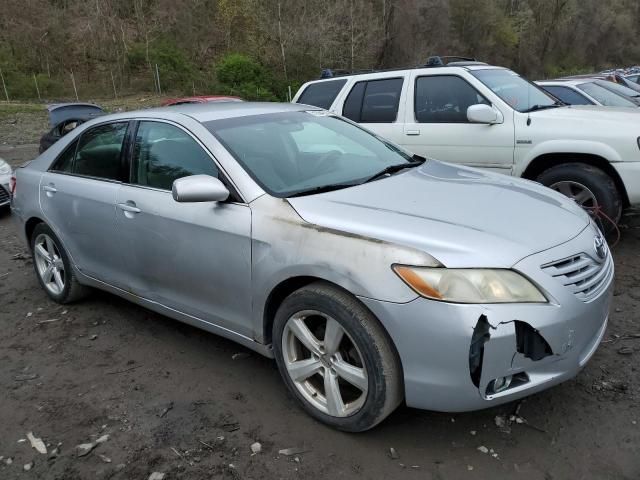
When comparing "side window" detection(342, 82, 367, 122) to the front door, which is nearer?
the front door

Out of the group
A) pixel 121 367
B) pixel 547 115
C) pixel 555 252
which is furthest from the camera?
pixel 547 115

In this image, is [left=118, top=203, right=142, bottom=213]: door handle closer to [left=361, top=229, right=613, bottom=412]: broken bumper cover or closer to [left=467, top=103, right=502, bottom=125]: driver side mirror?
[left=361, top=229, right=613, bottom=412]: broken bumper cover

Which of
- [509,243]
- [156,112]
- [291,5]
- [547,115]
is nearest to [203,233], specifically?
[156,112]

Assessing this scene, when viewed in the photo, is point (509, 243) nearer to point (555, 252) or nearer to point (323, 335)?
point (555, 252)

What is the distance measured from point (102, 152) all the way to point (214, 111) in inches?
37.8

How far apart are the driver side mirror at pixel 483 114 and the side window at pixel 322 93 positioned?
6.49 ft

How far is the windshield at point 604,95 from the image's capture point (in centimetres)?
892

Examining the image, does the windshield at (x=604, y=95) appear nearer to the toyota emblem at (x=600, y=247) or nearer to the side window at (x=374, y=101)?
the side window at (x=374, y=101)

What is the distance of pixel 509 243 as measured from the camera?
8.13 ft

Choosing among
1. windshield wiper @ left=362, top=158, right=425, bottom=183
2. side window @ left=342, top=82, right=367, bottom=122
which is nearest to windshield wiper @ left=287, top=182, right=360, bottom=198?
windshield wiper @ left=362, top=158, right=425, bottom=183

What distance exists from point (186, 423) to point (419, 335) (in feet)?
4.59

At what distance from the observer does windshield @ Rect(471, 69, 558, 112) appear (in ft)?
19.1

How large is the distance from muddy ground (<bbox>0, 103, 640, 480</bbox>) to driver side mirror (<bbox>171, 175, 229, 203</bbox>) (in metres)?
1.14

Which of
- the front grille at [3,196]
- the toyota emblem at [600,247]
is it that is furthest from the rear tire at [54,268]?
the front grille at [3,196]
